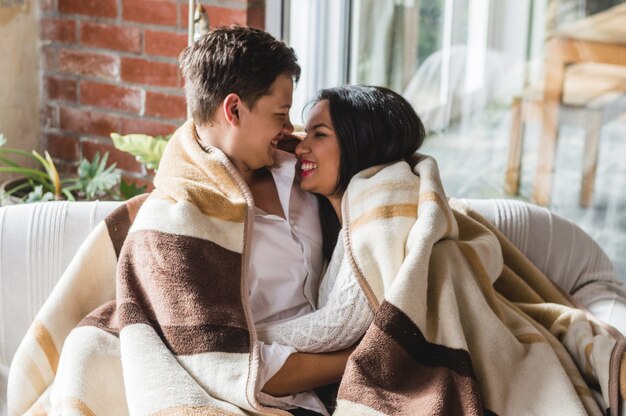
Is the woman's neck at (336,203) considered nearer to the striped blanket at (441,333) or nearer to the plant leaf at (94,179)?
the striped blanket at (441,333)

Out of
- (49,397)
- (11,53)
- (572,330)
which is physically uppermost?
(11,53)

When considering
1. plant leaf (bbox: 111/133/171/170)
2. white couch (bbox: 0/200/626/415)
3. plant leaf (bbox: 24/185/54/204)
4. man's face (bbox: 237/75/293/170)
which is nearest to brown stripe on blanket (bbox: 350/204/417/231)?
man's face (bbox: 237/75/293/170)

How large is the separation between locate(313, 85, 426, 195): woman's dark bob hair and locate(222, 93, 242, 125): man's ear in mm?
190

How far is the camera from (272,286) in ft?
6.04

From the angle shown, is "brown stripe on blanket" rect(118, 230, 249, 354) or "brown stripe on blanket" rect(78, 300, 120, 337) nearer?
"brown stripe on blanket" rect(118, 230, 249, 354)

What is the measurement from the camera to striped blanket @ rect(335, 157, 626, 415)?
1.64 metres

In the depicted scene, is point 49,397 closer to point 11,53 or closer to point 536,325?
point 536,325

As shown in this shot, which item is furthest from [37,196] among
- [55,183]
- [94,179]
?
[94,179]

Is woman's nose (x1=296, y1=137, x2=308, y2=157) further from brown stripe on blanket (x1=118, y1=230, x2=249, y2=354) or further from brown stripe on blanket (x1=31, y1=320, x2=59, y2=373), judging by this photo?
brown stripe on blanket (x1=31, y1=320, x2=59, y2=373)

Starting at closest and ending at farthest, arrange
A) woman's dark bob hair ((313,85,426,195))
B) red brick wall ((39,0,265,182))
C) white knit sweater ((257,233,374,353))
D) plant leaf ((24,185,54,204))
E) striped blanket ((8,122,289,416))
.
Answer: striped blanket ((8,122,289,416))
white knit sweater ((257,233,374,353))
woman's dark bob hair ((313,85,426,195))
plant leaf ((24,185,54,204))
red brick wall ((39,0,265,182))

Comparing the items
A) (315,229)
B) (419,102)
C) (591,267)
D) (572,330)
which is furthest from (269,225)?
(419,102)

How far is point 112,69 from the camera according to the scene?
9.29ft

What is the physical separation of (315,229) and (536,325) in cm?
50

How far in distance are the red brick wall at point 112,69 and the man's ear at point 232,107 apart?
84cm
